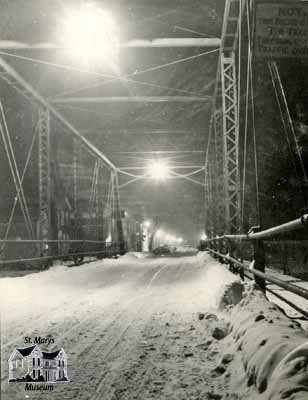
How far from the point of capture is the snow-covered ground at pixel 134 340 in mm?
2410

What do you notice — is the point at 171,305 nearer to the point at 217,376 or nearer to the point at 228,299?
the point at 228,299

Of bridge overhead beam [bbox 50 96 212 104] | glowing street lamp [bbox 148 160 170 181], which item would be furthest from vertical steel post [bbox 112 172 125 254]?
bridge overhead beam [bbox 50 96 212 104]

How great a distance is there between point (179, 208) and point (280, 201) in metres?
17.6

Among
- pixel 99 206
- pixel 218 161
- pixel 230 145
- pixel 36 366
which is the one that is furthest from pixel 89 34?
pixel 99 206

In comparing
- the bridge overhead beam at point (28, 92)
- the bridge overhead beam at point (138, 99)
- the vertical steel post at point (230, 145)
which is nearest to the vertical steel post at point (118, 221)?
the bridge overhead beam at point (28, 92)

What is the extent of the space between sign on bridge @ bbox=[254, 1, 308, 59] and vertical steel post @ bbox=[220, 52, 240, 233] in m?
2.14

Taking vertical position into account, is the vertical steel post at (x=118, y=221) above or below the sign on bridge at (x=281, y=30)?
below

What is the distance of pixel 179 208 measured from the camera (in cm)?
3872

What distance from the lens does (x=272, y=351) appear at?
88.7 inches

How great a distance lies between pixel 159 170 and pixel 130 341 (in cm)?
2174

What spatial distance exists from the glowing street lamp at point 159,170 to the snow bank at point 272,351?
20631 mm

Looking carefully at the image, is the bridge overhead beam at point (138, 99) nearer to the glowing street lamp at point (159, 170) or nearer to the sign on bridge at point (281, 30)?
the sign on bridge at point (281, 30)

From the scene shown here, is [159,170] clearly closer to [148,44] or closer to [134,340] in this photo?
[148,44]

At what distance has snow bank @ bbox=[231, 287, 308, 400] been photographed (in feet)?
6.01
